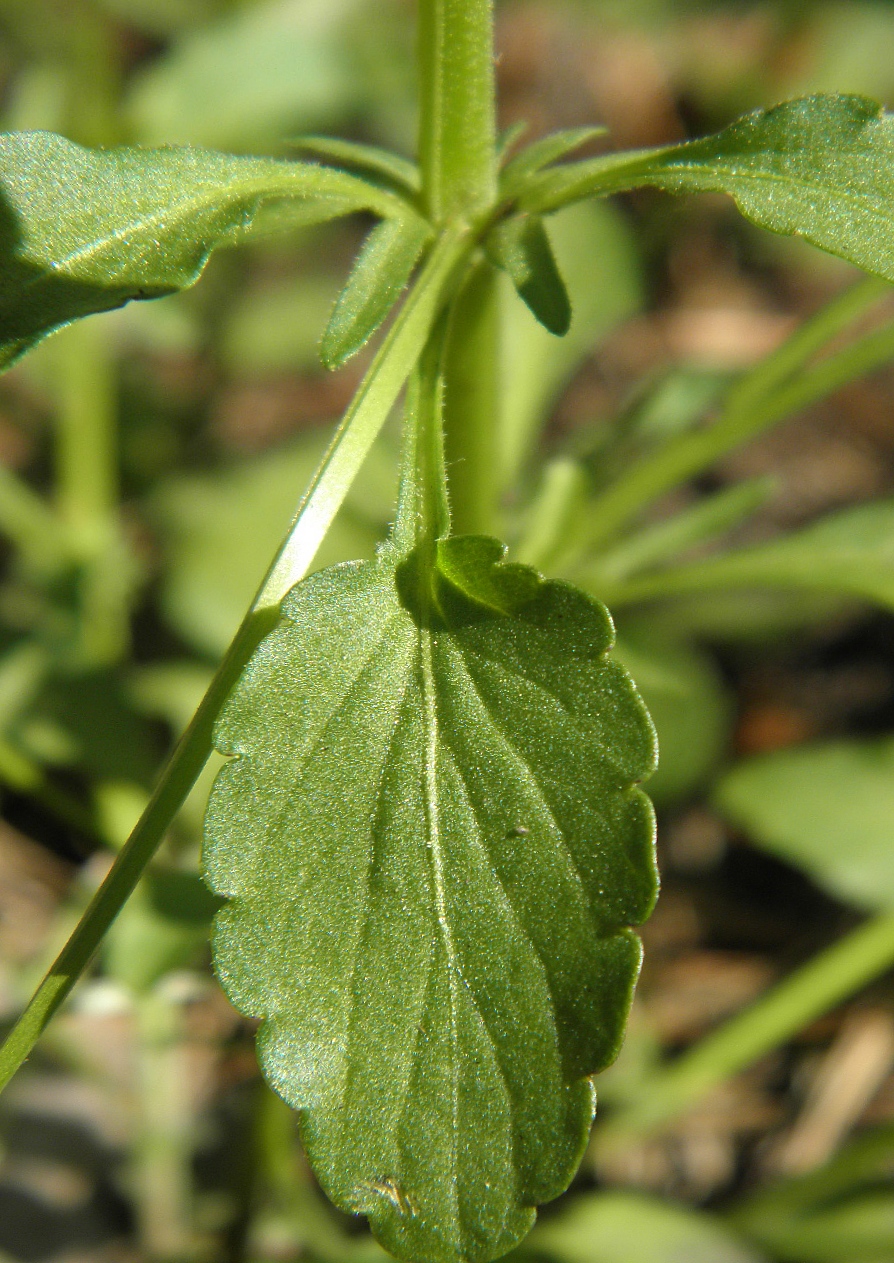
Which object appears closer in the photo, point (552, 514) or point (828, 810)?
point (552, 514)

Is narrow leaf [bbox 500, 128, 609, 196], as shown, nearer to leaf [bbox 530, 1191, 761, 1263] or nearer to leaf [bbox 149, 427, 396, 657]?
leaf [bbox 149, 427, 396, 657]

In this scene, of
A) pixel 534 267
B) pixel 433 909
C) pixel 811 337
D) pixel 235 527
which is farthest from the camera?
pixel 235 527

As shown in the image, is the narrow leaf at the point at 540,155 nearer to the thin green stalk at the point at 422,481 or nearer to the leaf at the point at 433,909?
the thin green stalk at the point at 422,481

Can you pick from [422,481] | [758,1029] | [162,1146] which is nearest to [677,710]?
[758,1029]

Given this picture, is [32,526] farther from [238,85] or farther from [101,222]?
[101,222]

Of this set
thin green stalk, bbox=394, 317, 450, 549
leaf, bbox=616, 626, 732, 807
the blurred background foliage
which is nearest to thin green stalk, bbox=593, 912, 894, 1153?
the blurred background foliage

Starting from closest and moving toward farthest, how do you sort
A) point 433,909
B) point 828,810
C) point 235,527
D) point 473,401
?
point 433,909 → point 473,401 → point 828,810 → point 235,527

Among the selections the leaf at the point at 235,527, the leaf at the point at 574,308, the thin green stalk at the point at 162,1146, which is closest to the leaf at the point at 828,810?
the leaf at the point at 574,308

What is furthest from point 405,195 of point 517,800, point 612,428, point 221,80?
point 221,80
